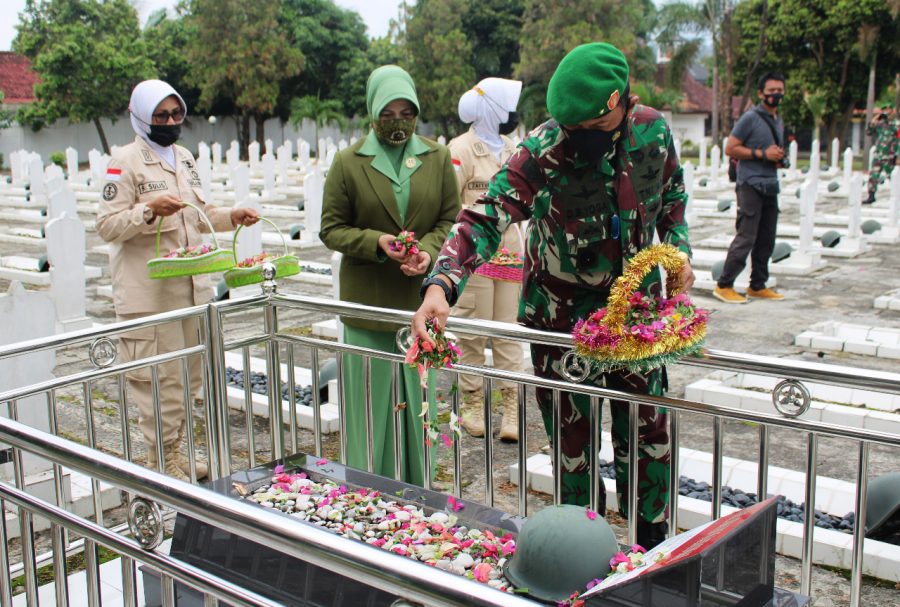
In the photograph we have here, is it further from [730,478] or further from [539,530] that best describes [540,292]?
[730,478]

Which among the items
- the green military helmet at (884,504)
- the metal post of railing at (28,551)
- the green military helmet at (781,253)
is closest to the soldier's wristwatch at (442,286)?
the metal post of railing at (28,551)

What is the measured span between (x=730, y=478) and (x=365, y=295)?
207 cm

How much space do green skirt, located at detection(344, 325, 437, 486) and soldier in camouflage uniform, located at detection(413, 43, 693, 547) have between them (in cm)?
90

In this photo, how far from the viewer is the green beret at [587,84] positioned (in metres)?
2.81

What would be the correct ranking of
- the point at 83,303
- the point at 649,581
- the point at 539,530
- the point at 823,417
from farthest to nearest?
1. the point at 83,303
2. the point at 823,417
3. the point at 539,530
4. the point at 649,581

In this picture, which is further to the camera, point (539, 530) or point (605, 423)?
point (605, 423)

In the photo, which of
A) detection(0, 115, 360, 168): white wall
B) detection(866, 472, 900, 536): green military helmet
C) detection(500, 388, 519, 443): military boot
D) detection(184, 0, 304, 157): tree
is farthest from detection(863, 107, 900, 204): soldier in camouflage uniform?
detection(184, 0, 304, 157): tree

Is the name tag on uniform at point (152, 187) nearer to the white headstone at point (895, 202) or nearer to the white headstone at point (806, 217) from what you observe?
the white headstone at point (806, 217)

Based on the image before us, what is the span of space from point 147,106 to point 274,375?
61.3 inches

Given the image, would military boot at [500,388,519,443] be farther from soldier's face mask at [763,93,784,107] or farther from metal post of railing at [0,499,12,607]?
soldier's face mask at [763,93,784,107]

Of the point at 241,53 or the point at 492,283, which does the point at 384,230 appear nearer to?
the point at 492,283

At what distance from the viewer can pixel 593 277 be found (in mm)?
3160

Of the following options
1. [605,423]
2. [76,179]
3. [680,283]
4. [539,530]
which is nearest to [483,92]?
[605,423]

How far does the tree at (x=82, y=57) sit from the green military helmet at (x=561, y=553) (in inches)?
1547
